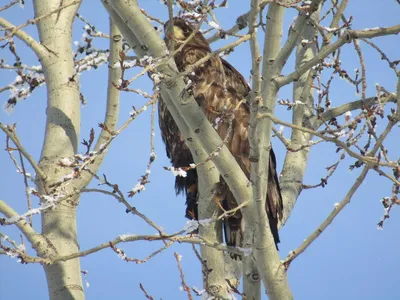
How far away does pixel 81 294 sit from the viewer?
420 cm

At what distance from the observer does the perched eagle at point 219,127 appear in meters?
4.46

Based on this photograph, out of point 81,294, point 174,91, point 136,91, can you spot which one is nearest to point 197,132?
point 174,91

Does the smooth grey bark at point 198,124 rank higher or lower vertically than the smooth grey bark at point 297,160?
lower

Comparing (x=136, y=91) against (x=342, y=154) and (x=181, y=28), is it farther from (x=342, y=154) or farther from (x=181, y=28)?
(x=181, y=28)

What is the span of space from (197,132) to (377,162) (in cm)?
89

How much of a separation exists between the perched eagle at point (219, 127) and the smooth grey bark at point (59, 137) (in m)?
0.72

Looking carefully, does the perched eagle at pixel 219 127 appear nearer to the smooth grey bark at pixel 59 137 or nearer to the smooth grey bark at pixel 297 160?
the smooth grey bark at pixel 297 160

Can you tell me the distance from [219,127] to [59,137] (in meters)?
1.08

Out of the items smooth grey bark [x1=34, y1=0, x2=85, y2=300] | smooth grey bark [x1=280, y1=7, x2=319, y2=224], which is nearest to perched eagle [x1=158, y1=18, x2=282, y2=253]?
smooth grey bark [x1=280, y1=7, x2=319, y2=224]

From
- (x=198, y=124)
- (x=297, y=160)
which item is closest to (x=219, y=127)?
(x=297, y=160)

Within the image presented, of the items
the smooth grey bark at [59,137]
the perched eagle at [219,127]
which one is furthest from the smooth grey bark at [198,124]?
the smooth grey bark at [59,137]

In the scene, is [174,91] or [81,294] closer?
[174,91]

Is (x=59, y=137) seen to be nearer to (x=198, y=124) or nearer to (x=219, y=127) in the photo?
(x=219, y=127)

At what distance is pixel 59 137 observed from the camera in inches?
178
